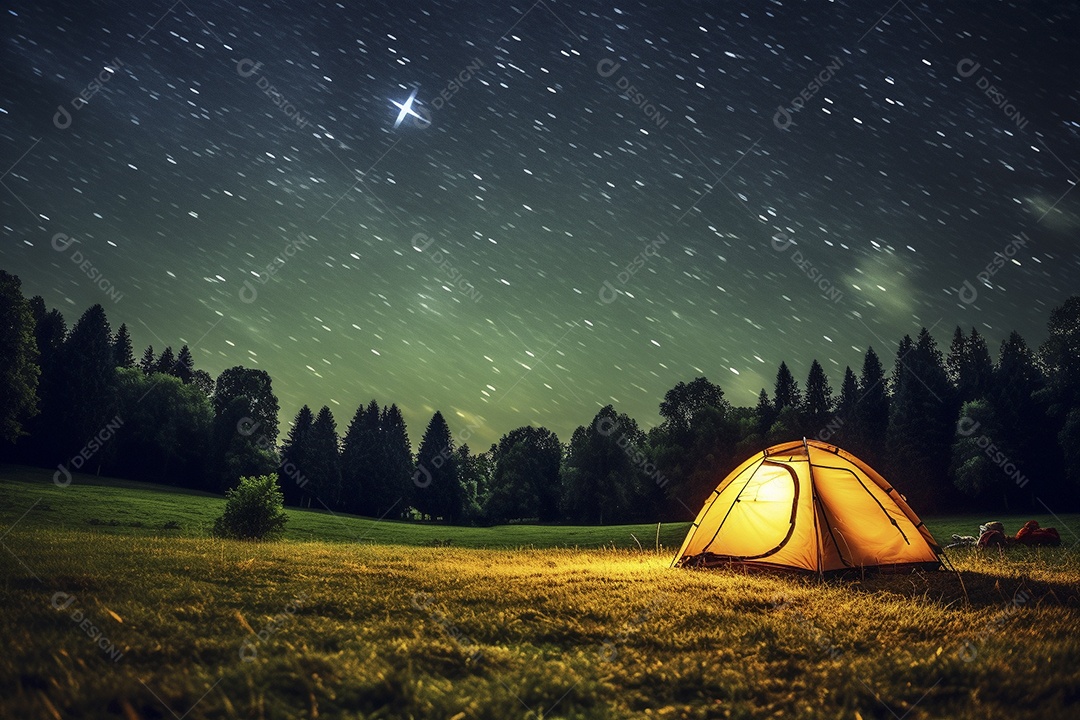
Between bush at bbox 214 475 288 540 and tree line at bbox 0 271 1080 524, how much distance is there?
3104 centimetres

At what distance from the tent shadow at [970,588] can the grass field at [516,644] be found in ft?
0.23

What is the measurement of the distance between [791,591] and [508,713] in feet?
22.2

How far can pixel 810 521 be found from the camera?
38.1 ft

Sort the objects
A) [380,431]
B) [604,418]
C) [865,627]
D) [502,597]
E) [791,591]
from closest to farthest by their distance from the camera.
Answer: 1. [865,627]
2. [502,597]
3. [791,591]
4. [604,418]
5. [380,431]

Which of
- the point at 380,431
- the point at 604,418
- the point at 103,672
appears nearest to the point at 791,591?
the point at 103,672

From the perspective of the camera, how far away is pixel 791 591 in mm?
9062

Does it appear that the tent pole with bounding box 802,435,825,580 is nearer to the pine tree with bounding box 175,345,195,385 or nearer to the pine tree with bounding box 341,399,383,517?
the pine tree with bounding box 341,399,383,517

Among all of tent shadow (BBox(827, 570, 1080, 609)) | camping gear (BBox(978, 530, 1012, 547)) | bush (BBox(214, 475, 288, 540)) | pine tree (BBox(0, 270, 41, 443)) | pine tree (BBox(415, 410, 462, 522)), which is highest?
pine tree (BBox(0, 270, 41, 443))

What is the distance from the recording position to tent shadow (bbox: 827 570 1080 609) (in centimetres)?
823

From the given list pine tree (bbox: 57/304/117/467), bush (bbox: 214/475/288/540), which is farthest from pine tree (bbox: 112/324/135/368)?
bush (bbox: 214/475/288/540)

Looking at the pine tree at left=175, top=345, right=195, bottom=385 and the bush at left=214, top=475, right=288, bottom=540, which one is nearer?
the bush at left=214, top=475, right=288, bottom=540

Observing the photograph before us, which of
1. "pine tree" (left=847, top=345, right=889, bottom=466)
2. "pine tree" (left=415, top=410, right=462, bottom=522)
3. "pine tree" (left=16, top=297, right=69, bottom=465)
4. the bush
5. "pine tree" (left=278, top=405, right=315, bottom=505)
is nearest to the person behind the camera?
the bush

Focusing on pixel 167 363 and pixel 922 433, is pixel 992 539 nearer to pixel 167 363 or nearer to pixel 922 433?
pixel 922 433

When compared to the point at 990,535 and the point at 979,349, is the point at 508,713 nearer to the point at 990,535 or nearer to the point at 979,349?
the point at 990,535
